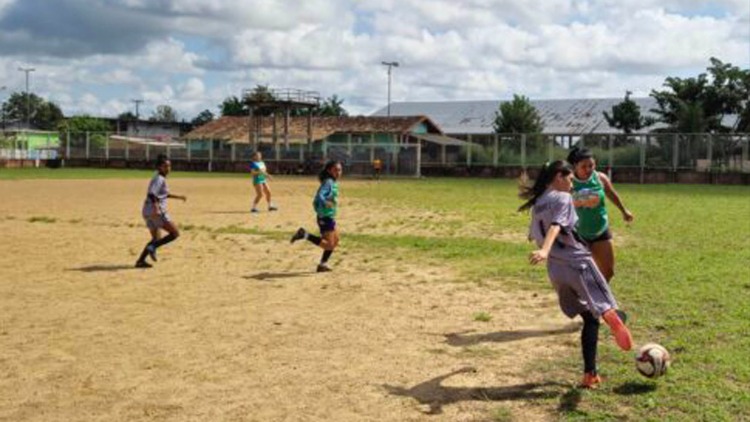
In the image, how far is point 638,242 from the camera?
15266 millimetres

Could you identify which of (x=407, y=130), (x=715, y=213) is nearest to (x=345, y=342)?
(x=715, y=213)

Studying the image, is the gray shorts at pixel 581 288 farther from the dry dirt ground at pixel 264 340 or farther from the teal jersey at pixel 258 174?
the teal jersey at pixel 258 174

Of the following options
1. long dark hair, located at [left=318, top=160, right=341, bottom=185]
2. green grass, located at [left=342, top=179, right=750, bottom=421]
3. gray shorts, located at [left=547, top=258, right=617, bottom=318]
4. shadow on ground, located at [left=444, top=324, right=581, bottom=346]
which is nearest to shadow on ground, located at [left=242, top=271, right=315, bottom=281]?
long dark hair, located at [left=318, top=160, right=341, bottom=185]

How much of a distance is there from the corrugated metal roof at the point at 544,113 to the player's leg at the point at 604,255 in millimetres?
66119

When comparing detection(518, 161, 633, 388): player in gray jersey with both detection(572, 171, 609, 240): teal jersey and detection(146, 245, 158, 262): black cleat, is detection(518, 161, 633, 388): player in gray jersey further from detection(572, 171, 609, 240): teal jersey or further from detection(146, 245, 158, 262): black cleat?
detection(146, 245, 158, 262): black cleat

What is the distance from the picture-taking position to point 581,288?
20.0ft

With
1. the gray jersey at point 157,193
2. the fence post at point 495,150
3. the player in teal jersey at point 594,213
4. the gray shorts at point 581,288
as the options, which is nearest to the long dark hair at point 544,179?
the gray shorts at point 581,288

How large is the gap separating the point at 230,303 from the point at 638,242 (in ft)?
28.7

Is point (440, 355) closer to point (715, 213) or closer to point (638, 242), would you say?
point (638, 242)

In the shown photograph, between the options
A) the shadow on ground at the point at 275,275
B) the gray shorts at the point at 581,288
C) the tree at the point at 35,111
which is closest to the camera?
the gray shorts at the point at 581,288

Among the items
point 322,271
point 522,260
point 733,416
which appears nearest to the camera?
point 733,416

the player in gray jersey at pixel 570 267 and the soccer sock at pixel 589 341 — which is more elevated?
the player in gray jersey at pixel 570 267

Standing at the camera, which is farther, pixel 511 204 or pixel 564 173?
pixel 511 204

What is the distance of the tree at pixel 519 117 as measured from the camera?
2815 inches
